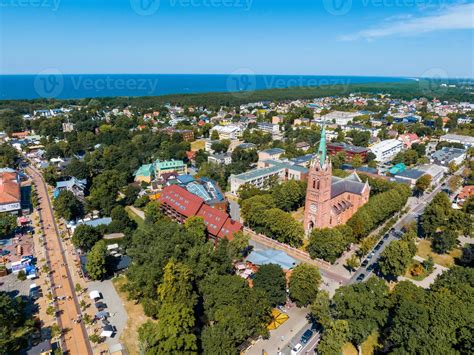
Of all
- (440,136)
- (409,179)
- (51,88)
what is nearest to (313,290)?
(409,179)

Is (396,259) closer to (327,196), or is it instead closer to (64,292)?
(327,196)

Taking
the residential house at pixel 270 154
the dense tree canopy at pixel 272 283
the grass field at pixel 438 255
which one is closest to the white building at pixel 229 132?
the residential house at pixel 270 154

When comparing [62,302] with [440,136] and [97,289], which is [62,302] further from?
[440,136]

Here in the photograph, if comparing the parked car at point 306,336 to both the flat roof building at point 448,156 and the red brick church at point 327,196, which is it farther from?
the flat roof building at point 448,156

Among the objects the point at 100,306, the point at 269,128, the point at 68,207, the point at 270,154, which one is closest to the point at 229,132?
the point at 269,128

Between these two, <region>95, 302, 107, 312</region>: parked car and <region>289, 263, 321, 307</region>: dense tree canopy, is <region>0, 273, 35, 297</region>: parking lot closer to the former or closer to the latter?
<region>95, 302, 107, 312</region>: parked car
